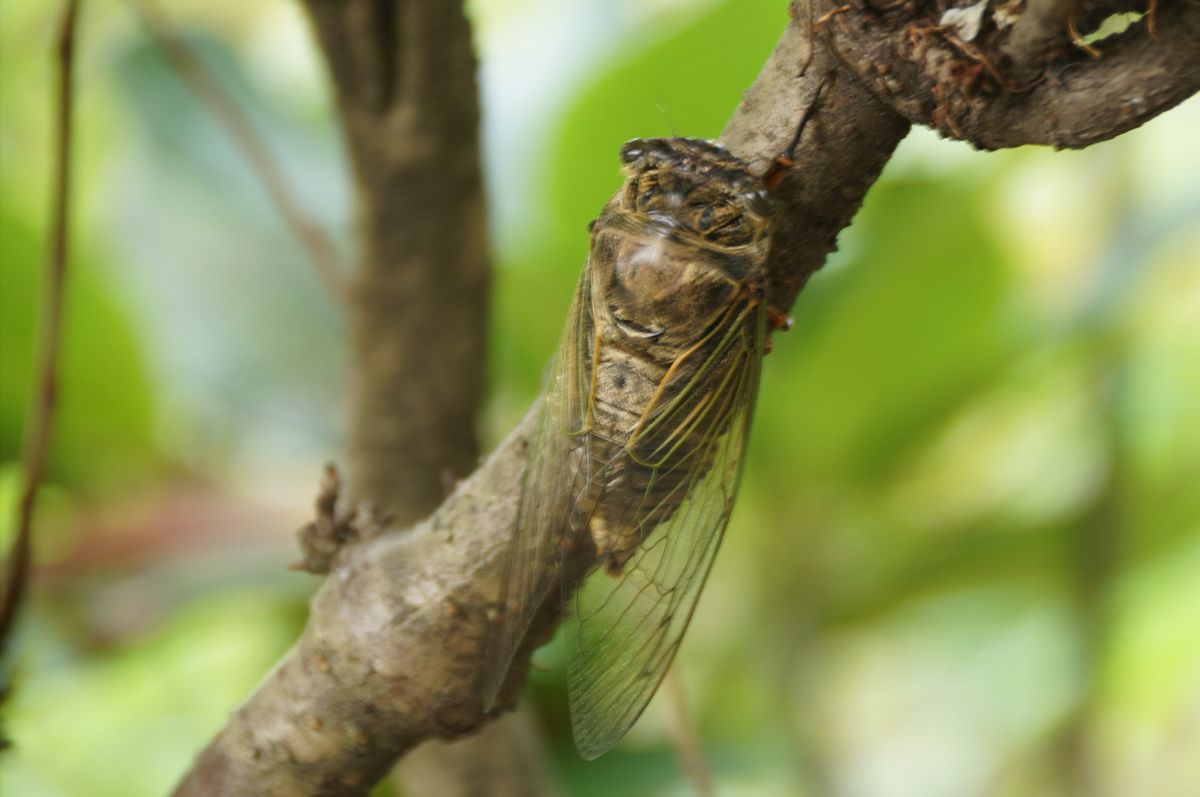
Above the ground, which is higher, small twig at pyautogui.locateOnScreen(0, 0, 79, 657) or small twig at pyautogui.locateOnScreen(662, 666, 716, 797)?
small twig at pyautogui.locateOnScreen(0, 0, 79, 657)

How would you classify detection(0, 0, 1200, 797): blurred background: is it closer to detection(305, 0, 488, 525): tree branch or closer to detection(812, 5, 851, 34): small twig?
detection(305, 0, 488, 525): tree branch

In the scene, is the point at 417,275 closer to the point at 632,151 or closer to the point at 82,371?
the point at 632,151

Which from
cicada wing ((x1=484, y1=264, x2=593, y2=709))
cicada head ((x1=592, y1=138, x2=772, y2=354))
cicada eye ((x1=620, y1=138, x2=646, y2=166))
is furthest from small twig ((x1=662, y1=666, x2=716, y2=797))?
cicada eye ((x1=620, y1=138, x2=646, y2=166))

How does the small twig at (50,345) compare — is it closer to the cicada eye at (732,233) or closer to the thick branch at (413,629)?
the thick branch at (413,629)

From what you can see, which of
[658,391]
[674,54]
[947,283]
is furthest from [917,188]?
[658,391]

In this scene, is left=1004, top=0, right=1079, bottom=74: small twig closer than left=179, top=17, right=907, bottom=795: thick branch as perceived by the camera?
Yes

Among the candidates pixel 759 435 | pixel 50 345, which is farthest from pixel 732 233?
pixel 759 435
